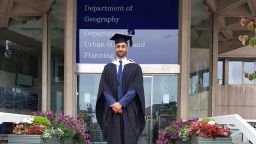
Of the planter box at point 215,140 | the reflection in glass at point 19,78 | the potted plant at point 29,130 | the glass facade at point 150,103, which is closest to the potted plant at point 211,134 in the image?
the planter box at point 215,140

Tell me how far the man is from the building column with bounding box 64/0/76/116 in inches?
211

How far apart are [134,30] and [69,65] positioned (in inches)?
68.8

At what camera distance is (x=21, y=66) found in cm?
1396

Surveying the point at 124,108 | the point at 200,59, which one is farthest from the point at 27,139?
the point at 200,59

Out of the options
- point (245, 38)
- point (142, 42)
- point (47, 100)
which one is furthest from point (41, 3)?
point (245, 38)

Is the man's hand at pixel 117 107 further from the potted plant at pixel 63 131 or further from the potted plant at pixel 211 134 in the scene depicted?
the potted plant at pixel 211 134

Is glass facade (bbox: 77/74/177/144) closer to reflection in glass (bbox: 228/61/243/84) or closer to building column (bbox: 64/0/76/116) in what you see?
building column (bbox: 64/0/76/116)

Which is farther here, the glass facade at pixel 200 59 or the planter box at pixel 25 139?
the glass facade at pixel 200 59

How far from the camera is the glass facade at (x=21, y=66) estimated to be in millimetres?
13148

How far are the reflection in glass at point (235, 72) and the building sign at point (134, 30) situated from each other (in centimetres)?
1585

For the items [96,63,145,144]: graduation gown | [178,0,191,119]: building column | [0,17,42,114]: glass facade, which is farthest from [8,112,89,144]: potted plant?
[0,17,42,114]: glass facade

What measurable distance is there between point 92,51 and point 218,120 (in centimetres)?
483

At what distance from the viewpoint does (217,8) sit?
1331 cm

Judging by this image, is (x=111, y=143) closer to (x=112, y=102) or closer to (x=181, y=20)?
(x=112, y=102)
